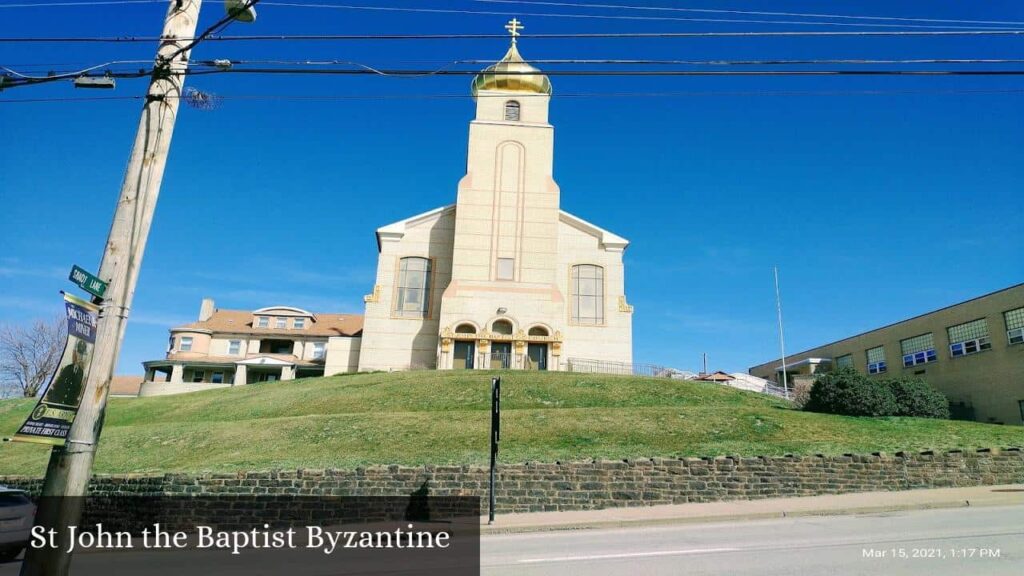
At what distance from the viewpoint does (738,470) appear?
16.5 m

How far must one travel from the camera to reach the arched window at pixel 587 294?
148 feet

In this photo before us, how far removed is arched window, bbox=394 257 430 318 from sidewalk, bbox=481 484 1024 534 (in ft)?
102

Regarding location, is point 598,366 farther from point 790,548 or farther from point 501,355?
point 790,548

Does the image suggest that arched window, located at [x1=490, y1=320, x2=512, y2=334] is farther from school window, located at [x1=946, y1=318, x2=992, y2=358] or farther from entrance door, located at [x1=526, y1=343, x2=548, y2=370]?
school window, located at [x1=946, y1=318, x2=992, y2=358]

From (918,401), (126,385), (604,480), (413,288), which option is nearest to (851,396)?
(918,401)

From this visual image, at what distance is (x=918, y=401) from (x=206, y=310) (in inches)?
2165

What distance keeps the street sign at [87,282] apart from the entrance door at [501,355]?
35.3 meters

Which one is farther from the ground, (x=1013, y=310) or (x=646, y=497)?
(x=1013, y=310)

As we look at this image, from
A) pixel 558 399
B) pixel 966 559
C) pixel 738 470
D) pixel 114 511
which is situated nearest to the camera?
pixel 966 559

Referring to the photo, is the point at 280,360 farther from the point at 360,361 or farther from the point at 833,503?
the point at 833,503

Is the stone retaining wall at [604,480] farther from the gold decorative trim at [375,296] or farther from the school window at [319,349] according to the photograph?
the school window at [319,349]

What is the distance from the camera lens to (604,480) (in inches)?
632

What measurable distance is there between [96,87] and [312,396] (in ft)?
83.9

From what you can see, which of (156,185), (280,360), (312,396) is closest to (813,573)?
(156,185)
